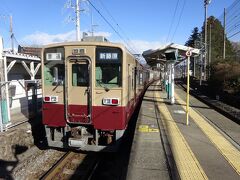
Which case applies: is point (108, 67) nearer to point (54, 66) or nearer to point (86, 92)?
point (86, 92)

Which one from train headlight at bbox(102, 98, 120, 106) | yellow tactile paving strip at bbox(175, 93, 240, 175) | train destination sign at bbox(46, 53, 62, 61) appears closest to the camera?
yellow tactile paving strip at bbox(175, 93, 240, 175)

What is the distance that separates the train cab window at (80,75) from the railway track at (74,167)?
216cm

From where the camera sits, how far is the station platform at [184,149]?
19.9ft

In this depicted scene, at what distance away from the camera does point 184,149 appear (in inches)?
297

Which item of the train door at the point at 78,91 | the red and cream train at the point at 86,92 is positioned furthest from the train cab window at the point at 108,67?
the train door at the point at 78,91

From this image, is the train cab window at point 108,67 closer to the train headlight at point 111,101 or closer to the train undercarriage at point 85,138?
the train headlight at point 111,101

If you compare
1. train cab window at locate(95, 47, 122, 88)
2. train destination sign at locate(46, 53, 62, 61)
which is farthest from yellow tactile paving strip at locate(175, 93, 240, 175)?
train destination sign at locate(46, 53, 62, 61)

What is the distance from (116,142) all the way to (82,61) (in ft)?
7.84

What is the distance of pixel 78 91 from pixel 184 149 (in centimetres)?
318

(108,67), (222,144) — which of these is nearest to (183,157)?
(222,144)

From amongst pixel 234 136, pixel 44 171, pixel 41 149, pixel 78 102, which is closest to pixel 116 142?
pixel 78 102

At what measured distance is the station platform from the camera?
19.9 feet

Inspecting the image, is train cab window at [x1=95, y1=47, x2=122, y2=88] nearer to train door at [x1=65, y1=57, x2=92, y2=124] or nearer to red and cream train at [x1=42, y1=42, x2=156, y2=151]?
red and cream train at [x1=42, y1=42, x2=156, y2=151]

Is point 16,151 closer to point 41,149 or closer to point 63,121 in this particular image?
point 41,149
